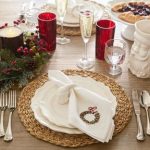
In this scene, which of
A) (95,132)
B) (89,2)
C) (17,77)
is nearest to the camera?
(95,132)

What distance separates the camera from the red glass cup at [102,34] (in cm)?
123

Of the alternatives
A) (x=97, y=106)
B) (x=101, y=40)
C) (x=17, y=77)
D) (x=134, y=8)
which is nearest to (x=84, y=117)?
(x=97, y=106)

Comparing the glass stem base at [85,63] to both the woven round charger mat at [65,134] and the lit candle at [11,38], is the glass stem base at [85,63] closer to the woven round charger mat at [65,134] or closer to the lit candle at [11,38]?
the woven round charger mat at [65,134]

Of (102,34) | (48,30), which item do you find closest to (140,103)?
(102,34)

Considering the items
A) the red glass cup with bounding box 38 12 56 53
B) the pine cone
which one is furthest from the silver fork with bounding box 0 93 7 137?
the red glass cup with bounding box 38 12 56 53

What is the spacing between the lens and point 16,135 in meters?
0.91

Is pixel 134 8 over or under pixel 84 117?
over

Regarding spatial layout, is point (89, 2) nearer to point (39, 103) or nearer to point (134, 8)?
point (134, 8)

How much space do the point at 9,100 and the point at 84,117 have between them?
0.87 ft

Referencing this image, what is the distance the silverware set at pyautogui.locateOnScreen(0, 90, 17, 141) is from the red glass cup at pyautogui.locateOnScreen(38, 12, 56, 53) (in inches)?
10.8

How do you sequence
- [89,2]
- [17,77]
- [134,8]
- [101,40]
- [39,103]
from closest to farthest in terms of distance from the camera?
1. [39,103]
2. [17,77]
3. [101,40]
4. [134,8]
5. [89,2]

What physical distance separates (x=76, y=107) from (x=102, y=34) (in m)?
0.40

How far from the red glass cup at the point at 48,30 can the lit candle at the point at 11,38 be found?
0.10 m

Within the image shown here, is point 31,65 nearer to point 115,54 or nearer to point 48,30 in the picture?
point 48,30
